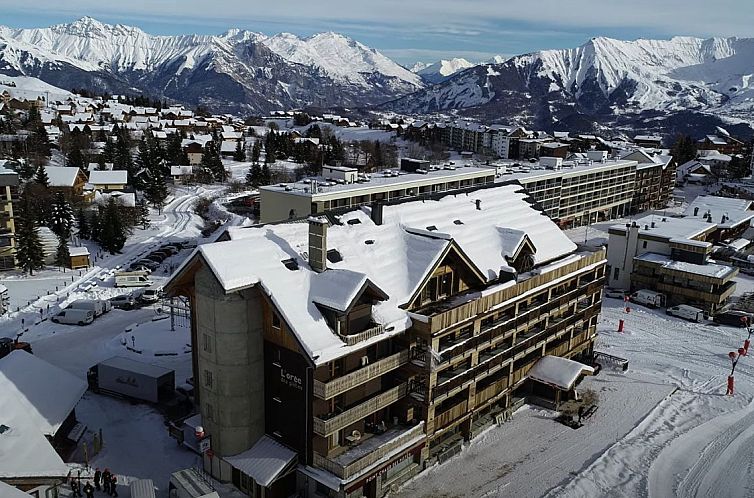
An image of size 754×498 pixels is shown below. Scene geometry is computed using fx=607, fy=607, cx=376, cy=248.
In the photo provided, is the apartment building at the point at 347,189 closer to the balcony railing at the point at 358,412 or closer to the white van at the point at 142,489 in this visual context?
the balcony railing at the point at 358,412

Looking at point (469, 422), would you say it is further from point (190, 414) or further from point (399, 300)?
point (190, 414)

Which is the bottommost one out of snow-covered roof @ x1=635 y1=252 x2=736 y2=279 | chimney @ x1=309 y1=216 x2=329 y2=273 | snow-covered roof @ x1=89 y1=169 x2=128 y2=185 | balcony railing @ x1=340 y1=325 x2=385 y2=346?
snow-covered roof @ x1=635 y1=252 x2=736 y2=279

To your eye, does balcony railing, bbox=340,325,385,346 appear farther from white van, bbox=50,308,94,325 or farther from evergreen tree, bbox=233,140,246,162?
evergreen tree, bbox=233,140,246,162

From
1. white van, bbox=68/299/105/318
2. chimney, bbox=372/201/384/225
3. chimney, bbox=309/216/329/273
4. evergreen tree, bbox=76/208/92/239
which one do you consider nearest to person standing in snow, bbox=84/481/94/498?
chimney, bbox=309/216/329/273

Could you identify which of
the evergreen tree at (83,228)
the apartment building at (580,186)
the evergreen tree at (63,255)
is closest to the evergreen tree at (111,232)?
the evergreen tree at (83,228)

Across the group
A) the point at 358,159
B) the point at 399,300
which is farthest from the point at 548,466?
the point at 358,159

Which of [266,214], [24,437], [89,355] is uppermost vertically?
[266,214]
